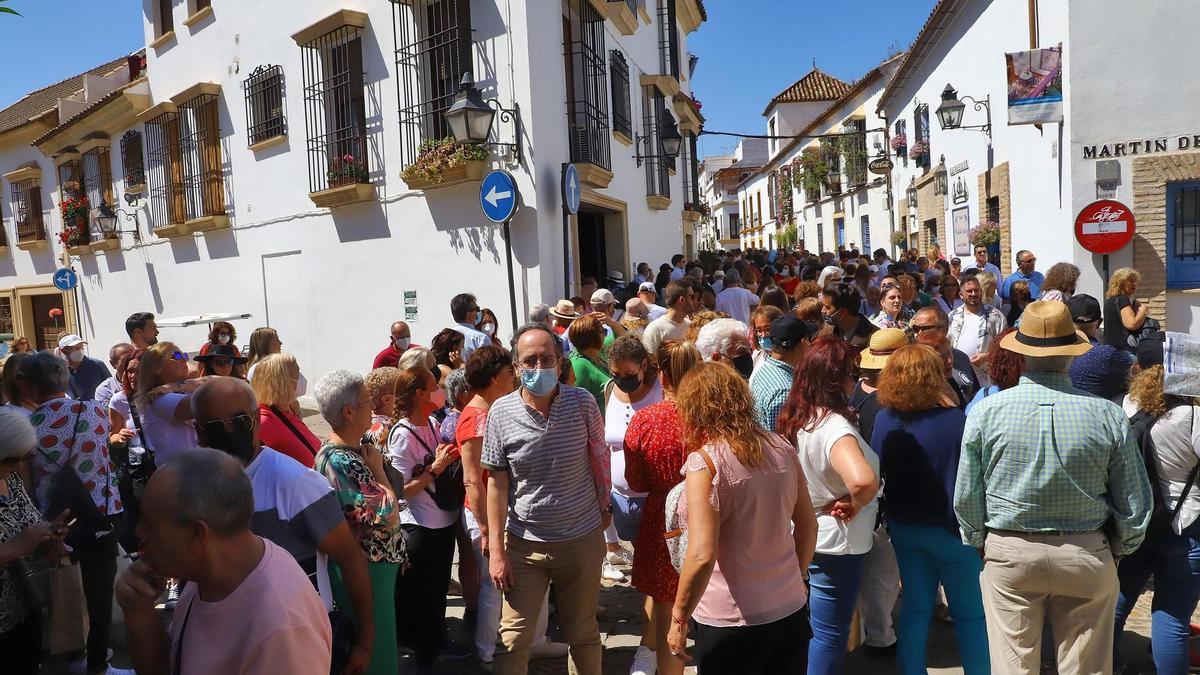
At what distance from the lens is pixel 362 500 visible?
121 inches

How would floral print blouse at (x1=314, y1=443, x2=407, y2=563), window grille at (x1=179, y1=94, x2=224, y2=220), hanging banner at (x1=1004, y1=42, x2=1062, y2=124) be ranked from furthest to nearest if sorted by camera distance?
window grille at (x1=179, y1=94, x2=224, y2=220) < hanging banner at (x1=1004, y1=42, x2=1062, y2=124) < floral print blouse at (x1=314, y1=443, x2=407, y2=563)

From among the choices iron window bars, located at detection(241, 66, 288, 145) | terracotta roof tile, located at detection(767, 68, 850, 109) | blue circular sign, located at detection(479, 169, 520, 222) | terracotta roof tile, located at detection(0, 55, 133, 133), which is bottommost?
blue circular sign, located at detection(479, 169, 520, 222)

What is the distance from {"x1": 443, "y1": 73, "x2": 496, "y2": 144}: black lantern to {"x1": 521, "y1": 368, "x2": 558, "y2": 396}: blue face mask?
557cm

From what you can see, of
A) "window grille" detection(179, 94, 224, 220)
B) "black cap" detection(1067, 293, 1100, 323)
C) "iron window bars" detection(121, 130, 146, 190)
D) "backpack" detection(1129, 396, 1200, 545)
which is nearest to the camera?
"backpack" detection(1129, 396, 1200, 545)

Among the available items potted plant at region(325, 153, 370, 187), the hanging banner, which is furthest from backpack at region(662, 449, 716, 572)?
the hanging banner

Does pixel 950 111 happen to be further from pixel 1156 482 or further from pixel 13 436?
pixel 13 436

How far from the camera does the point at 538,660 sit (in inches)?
169

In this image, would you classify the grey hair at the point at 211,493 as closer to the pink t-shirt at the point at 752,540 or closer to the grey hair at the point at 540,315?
the pink t-shirt at the point at 752,540

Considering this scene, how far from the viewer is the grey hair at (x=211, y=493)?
185 cm

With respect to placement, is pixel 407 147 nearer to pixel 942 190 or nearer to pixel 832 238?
pixel 942 190

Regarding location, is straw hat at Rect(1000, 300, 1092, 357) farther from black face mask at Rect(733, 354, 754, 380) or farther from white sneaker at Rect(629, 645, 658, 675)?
white sneaker at Rect(629, 645, 658, 675)

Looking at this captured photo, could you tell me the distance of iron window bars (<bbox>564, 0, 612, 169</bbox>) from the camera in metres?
10.3

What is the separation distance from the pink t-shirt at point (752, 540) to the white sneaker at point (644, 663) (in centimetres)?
124

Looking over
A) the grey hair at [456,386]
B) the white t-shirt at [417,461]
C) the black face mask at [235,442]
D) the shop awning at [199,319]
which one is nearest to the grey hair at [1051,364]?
the grey hair at [456,386]
